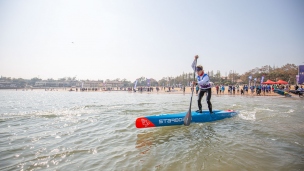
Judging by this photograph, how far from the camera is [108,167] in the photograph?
3.47m

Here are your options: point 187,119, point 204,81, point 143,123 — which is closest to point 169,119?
point 187,119

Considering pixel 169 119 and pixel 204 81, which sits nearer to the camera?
pixel 169 119

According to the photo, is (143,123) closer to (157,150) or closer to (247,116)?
(157,150)

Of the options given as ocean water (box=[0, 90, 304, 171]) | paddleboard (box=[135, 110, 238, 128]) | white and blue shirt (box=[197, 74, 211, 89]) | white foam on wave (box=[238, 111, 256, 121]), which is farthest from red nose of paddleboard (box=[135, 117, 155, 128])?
white foam on wave (box=[238, 111, 256, 121])

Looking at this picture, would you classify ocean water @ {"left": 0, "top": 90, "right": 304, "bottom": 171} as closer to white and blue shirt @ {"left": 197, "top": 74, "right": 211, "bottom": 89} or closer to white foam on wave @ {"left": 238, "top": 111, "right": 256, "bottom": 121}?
white and blue shirt @ {"left": 197, "top": 74, "right": 211, "bottom": 89}

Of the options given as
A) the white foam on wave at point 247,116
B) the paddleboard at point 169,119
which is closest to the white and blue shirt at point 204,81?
the paddleboard at point 169,119

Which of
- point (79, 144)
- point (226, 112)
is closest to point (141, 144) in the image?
point (79, 144)

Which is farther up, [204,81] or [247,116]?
[204,81]

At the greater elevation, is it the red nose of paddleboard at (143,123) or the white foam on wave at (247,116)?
the red nose of paddleboard at (143,123)

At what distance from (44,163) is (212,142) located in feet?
14.9

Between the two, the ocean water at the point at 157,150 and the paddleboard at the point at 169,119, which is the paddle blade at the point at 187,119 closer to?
the paddleboard at the point at 169,119

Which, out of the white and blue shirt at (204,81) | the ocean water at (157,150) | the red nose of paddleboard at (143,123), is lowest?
the ocean water at (157,150)

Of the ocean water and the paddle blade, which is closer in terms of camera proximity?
the ocean water

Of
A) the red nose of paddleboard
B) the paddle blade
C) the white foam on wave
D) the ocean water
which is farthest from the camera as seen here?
the white foam on wave
